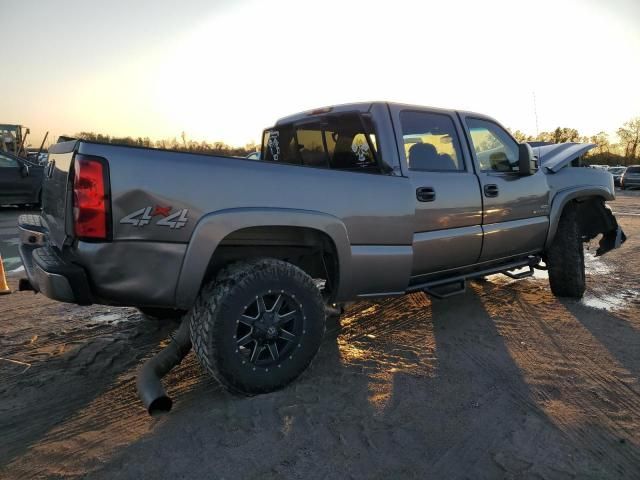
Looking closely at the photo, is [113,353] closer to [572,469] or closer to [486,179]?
[572,469]

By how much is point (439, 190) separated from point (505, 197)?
96 cm

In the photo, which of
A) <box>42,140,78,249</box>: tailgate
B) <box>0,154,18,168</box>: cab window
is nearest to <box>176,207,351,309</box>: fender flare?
<box>42,140,78,249</box>: tailgate

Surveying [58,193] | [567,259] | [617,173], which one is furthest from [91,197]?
[617,173]

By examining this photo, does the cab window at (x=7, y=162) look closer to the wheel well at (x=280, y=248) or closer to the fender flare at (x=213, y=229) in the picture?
the wheel well at (x=280, y=248)

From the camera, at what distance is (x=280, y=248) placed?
3.24 metres

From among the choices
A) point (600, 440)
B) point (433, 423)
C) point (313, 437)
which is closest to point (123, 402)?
point (313, 437)

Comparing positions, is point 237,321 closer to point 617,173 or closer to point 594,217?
point 594,217

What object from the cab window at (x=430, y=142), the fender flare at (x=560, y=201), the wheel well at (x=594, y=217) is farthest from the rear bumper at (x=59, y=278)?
the wheel well at (x=594, y=217)

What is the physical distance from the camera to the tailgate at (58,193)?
8.51 feet

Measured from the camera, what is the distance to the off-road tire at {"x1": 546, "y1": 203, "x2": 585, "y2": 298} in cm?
498

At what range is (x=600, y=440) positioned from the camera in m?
2.46

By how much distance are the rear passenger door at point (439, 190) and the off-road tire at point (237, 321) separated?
1.03 m

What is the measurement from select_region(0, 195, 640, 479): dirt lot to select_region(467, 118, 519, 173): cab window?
144 centimetres

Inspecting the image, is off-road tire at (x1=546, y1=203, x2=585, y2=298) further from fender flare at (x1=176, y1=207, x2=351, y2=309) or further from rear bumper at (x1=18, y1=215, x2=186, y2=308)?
rear bumper at (x1=18, y1=215, x2=186, y2=308)
